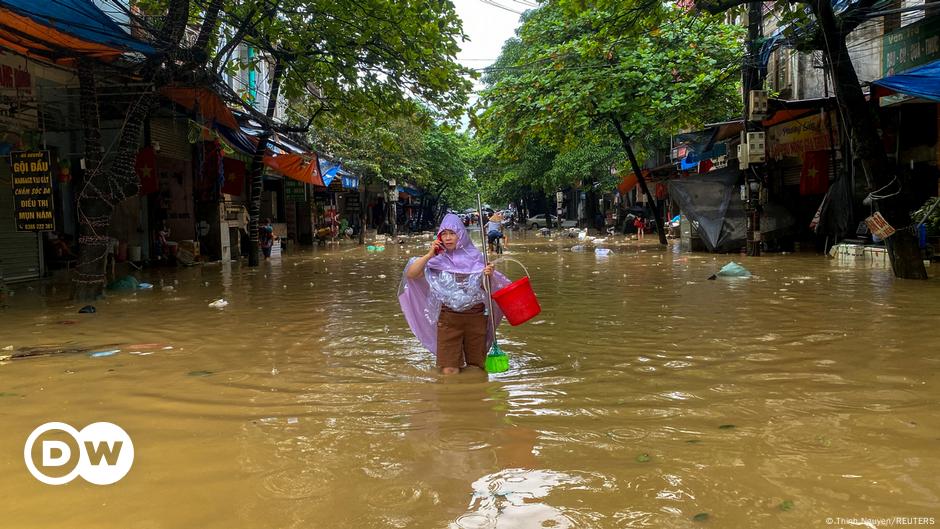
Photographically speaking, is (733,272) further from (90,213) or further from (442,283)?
(90,213)

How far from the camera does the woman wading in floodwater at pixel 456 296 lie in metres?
5.41

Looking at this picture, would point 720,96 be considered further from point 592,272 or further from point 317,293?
point 317,293

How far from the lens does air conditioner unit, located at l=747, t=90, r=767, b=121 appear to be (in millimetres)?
15102

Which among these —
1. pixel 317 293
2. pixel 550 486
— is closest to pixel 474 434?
pixel 550 486

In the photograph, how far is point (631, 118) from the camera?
19.4 metres

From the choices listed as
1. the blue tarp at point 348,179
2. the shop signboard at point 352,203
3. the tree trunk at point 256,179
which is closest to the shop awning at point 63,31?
the tree trunk at point 256,179

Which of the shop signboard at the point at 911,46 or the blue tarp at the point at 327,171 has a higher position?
the shop signboard at the point at 911,46

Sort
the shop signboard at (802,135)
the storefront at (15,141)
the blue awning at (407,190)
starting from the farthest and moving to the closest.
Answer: the blue awning at (407,190) → the shop signboard at (802,135) → the storefront at (15,141)

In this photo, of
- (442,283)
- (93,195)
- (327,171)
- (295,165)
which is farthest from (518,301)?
(327,171)

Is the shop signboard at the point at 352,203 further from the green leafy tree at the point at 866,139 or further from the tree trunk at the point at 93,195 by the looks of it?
the green leafy tree at the point at 866,139

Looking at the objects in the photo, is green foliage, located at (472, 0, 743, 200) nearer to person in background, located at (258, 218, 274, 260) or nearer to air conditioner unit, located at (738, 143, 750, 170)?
air conditioner unit, located at (738, 143, 750, 170)

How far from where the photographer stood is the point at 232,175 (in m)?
19.0

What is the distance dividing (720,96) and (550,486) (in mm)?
18250

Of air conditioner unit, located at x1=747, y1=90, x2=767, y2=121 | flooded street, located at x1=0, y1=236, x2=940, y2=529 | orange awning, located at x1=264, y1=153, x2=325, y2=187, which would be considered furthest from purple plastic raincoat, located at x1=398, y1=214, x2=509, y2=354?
orange awning, located at x1=264, y1=153, x2=325, y2=187
